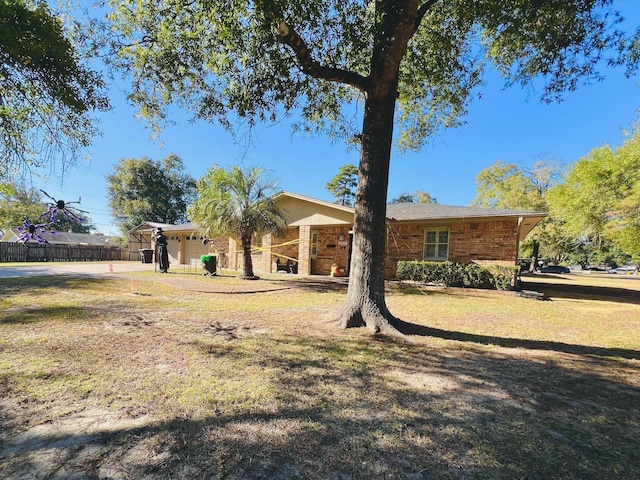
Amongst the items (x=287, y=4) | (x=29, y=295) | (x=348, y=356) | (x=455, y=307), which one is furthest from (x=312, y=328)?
(x=29, y=295)

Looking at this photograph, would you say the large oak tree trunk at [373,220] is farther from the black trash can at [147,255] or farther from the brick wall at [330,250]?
the black trash can at [147,255]

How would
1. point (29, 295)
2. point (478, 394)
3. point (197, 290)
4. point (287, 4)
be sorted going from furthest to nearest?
point (197, 290)
point (29, 295)
point (287, 4)
point (478, 394)

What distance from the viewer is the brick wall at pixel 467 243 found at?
11.9m

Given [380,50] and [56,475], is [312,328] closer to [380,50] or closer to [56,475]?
[56,475]

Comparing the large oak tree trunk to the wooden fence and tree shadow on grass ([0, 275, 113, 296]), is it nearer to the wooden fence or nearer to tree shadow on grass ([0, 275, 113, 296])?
tree shadow on grass ([0, 275, 113, 296])

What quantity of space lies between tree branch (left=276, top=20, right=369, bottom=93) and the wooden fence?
2283 centimetres

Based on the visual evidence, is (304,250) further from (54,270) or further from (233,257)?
(54,270)

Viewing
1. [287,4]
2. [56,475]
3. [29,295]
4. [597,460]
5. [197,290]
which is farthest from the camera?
[197,290]

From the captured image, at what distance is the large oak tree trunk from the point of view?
5.16 m

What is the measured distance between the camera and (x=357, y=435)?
223 centimetres

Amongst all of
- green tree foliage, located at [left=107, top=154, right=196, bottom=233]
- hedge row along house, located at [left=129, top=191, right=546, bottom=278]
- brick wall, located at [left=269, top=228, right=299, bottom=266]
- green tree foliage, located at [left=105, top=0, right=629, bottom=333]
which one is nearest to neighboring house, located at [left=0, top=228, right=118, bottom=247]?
green tree foliage, located at [left=107, top=154, right=196, bottom=233]

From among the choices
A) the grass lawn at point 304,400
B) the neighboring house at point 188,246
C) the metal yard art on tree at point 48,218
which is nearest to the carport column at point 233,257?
the neighboring house at point 188,246

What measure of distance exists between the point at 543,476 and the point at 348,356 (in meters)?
2.30

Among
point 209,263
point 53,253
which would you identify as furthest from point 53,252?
point 209,263
